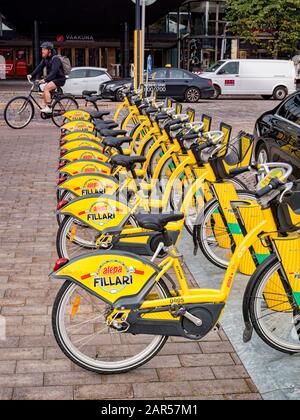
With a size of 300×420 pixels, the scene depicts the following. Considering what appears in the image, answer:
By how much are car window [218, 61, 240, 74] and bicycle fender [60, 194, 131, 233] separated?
23.7 metres

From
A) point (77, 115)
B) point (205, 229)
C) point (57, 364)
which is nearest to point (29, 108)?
point (77, 115)

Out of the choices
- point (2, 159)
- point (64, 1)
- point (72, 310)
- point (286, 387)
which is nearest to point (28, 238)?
point (72, 310)

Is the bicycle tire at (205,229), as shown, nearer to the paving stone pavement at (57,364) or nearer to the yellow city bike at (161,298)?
the paving stone pavement at (57,364)

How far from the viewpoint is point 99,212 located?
198 inches

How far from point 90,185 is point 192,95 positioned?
784 inches

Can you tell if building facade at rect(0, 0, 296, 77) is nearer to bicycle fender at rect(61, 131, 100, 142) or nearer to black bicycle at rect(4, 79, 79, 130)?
black bicycle at rect(4, 79, 79, 130)

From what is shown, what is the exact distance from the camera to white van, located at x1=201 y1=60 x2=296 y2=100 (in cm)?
2767

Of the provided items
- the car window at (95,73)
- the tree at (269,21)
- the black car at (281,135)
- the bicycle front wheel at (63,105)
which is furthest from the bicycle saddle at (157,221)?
the tree at (269,21)

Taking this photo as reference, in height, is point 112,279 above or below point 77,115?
below

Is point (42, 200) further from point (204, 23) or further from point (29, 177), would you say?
point (204, 23)

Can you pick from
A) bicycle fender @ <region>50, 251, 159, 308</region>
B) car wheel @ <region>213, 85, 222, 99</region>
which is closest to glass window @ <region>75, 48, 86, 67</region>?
car wheel @ <region>213, 85, 222, 99</region>

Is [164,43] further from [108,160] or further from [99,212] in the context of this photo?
[99,212]

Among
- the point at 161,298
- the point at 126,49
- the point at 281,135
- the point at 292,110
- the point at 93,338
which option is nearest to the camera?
the point at 161,298

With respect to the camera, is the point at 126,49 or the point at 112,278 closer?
the point at 112,278
